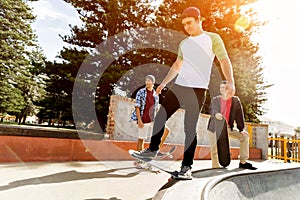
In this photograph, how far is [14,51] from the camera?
1920cm

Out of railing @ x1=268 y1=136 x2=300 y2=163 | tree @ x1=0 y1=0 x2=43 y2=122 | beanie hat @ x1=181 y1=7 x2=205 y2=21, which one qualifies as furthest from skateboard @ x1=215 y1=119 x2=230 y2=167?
tree @ x1=0 y1=0 x2=43 y2=122

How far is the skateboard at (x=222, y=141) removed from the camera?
3.38m

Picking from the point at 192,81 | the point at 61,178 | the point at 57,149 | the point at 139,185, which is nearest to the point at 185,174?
the point at 139,185

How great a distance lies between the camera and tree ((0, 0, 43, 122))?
707 inches

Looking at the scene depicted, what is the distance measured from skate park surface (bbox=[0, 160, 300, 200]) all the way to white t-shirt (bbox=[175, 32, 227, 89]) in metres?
1.05

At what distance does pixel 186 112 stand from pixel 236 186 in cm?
97

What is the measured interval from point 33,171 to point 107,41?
12776 mm

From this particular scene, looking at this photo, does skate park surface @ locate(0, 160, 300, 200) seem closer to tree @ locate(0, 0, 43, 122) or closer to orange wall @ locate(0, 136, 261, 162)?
orange wall @ locate(0, 136, 261, 162)

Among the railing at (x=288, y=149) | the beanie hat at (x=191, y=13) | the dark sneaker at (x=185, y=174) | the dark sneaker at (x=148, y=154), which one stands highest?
the beanie hat at (x=191, y=13)

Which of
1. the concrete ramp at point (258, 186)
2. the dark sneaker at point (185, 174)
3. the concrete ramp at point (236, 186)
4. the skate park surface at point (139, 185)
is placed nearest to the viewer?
the concrete ramp at point (236, 186)

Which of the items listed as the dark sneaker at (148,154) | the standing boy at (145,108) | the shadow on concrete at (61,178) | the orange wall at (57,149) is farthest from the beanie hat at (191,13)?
the orange wall at (57,149)

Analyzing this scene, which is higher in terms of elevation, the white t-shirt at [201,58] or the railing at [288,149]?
the white t-shirt at [201,58]

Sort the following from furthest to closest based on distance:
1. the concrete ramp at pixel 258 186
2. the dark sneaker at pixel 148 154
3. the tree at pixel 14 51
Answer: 1. the tree at pixel 14 51
2. the dark sneaker at pixel 148 154
3. the concrete ramp at pixel 258 186

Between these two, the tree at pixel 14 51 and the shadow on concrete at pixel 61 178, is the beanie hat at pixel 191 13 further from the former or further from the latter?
the tree at pixel 14 51
